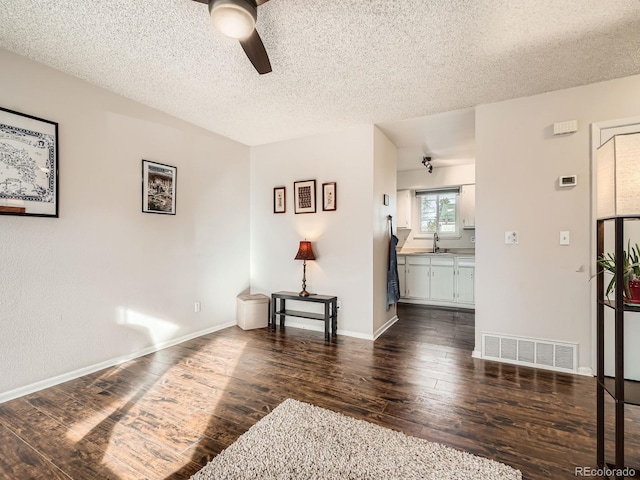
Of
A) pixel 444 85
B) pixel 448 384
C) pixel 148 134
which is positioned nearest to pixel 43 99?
pixel 148 134

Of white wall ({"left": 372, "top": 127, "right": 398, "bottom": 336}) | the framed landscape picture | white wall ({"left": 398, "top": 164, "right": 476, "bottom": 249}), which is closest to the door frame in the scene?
white wall ({"left": 372, "top": 127, "right": 398, "bottom": 336})

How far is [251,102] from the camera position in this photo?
312 centimetres

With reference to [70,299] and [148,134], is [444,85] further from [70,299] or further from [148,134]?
[70,299]

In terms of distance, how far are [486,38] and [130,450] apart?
11.3 feet

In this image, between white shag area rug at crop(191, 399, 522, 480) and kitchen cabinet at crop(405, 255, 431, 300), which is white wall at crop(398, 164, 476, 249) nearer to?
kitchen cabinet at crop(405, 255, 431, 300)

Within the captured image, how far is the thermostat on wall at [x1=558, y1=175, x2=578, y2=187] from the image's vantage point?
2.76 meters

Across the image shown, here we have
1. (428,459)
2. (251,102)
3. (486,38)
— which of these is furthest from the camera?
(251,102)

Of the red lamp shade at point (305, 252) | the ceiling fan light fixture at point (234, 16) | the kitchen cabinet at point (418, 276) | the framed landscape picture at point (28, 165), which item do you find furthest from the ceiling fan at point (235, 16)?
the kitchen cabinet at point (418, 276)

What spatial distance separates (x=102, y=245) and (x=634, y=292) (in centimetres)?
382

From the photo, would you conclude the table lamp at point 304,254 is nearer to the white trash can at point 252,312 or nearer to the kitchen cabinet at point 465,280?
the white trash can at point 252,312

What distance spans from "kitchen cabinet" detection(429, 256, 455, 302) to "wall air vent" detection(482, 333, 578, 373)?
7.59 ft

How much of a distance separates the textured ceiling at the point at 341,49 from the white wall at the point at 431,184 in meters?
2.65

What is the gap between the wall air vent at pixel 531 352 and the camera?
2777 millimetres

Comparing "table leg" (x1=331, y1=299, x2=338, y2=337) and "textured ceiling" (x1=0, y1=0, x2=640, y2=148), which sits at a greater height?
"textured ceiling" (x1=0, y1=0, x2=640, y2=148)
